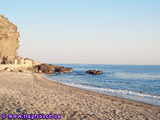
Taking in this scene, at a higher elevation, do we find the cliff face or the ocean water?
the cliff face

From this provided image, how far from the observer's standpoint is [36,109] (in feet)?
29.9

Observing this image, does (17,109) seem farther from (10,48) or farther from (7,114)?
(10,48)

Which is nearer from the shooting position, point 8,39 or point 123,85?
point 123,85

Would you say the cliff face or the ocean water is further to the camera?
the cliff face

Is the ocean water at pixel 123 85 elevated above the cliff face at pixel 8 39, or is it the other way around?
the cliff face at pixel 8 39

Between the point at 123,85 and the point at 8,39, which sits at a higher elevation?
the point at 8,39

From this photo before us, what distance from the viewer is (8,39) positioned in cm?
5709

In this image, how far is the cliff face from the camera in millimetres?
55156

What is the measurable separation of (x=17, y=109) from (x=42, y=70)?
51531mm

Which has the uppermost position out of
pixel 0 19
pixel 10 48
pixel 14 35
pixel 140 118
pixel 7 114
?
pixel 0 19

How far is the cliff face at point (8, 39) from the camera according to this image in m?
55.2

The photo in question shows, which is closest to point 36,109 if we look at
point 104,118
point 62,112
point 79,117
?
point 62,112

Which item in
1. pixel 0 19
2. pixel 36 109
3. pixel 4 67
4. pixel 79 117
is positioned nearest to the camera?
pixel 79 117

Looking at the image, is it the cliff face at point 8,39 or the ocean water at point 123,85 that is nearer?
the ocean water at point 123,85
